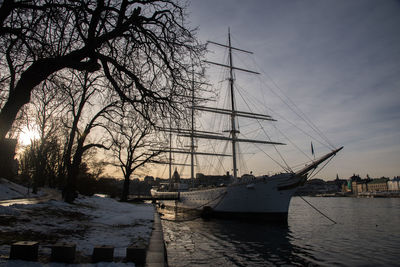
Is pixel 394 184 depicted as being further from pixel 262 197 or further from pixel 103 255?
pixel 103 255

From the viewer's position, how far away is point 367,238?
17234 mm

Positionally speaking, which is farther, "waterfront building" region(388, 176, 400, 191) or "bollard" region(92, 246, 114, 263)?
"waterfront building" region(388, 176, 400, 191)

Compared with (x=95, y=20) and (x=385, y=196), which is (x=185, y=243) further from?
(x=385, y=196)

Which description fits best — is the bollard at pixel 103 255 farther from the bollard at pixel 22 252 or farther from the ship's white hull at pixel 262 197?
the ship's white hull at pixel 262 197

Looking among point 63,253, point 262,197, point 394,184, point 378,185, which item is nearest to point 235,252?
point 63,253

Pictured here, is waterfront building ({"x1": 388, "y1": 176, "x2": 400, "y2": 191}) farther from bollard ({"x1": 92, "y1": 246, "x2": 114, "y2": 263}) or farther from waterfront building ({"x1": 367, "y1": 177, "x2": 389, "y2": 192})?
bollard ({"x1": 92, "y1": 246, "x2": 114, "y2": 263})

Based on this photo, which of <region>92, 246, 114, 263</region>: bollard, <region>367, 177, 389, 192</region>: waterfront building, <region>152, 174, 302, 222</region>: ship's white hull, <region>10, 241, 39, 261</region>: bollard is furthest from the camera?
<region>367, 177, 389, 192</region>: waterfront building

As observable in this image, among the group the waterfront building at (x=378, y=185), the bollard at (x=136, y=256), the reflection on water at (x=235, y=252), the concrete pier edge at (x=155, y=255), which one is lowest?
the reflection on water at (x=235, y=252)

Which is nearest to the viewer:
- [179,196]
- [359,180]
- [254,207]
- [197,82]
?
[197,82]

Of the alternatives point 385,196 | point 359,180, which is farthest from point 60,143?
point 359,180

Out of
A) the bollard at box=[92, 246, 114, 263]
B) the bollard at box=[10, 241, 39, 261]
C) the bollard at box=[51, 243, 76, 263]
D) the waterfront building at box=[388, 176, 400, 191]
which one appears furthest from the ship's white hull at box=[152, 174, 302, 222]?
the waterfront building at box=[388, 176, 400, 191]

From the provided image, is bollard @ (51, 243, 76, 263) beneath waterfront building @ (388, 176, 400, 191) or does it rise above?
beneath

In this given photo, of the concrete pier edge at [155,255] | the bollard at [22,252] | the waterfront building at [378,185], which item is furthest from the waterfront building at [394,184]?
the bollard at [22,252]

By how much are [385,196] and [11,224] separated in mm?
169979
